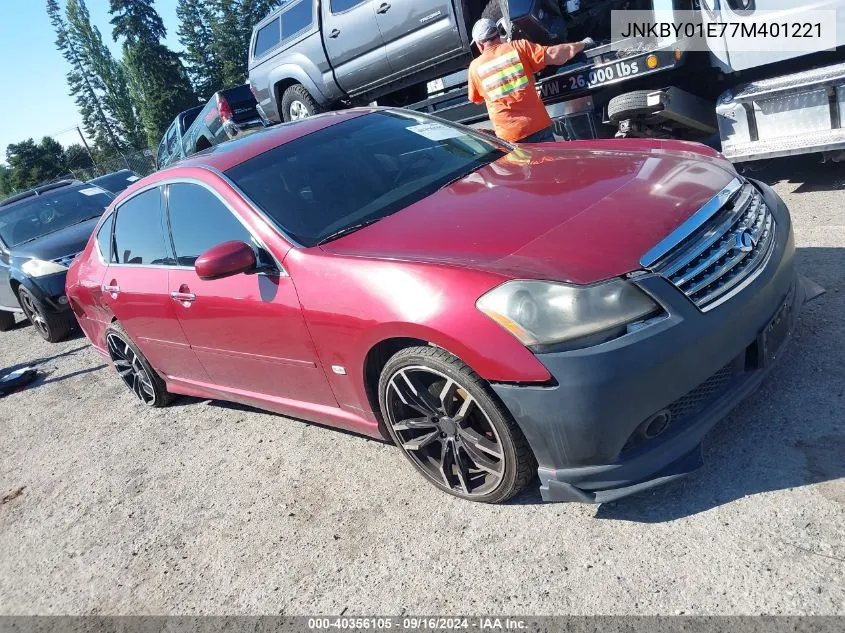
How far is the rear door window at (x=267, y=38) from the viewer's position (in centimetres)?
1013

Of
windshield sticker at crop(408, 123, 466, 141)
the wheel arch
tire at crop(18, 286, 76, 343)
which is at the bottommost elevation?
tire at crop(18, 286, 76, 343)

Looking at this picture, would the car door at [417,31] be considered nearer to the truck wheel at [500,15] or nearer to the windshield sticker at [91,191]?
the truck wheel at [500,15]

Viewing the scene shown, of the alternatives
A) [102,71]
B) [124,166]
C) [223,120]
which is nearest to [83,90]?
[102,71]

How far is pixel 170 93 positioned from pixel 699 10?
194 feet

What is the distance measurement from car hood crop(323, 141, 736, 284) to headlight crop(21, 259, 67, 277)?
6588 millimetres

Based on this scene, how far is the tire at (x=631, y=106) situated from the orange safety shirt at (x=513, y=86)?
0.58 metres

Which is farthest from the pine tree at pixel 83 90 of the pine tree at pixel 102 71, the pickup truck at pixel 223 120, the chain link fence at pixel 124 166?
the pickup truck at pixel 223 120

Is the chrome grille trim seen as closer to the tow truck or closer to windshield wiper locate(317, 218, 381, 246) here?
windshield wiper locate(317, 218, 381, 246)

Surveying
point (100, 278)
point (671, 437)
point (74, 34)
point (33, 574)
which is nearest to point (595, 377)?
point (671, 437)

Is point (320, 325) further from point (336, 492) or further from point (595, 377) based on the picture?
point (595, 377)

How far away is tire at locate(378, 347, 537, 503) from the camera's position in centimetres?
270

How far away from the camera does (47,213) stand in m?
9.68

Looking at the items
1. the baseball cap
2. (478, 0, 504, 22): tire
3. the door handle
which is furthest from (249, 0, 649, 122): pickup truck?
the door handle

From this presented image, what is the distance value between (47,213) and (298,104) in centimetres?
372
